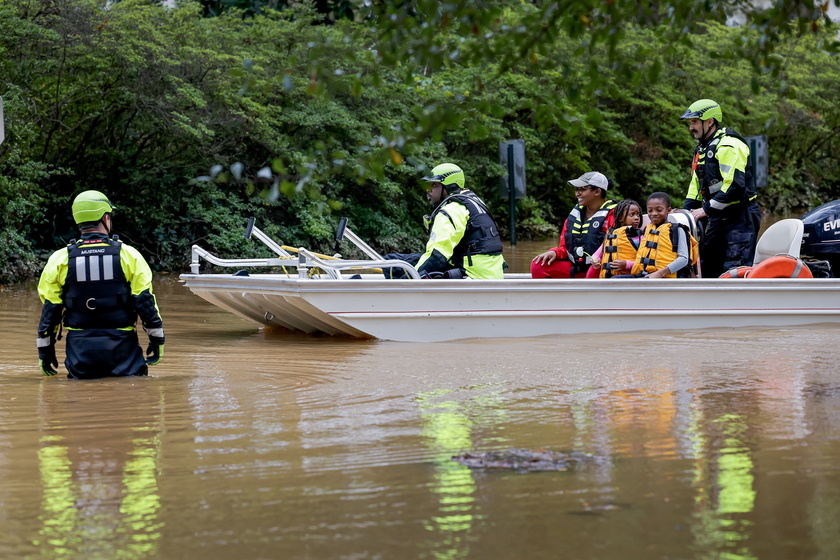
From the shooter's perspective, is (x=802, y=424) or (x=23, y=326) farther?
(x=23, y=326)

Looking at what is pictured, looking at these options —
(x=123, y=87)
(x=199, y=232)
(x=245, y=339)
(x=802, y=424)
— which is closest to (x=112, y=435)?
(x=802, y=424)

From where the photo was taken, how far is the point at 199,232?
2089cm

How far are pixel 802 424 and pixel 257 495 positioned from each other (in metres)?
3.24

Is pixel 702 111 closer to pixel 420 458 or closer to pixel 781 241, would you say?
pixel 781 241

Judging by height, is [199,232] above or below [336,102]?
below

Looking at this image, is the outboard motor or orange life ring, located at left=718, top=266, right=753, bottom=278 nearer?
orange life ring, located at left=718, top=266, right=753, bottom=278

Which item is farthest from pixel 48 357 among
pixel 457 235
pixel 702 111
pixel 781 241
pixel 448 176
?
pixel 781 241

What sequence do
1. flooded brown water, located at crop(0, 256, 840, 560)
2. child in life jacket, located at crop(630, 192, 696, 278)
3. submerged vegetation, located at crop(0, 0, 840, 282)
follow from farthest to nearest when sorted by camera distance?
1. submerged vegetation, located at crop(0, 0, 840, 282)
2. child in life jacket, located at crop(630, 192, 696, 278)
3. flooded brown water, located at crop(0, 256, 840, 560)

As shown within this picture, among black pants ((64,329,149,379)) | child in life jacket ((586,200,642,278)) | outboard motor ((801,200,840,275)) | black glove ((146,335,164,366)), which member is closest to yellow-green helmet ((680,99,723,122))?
child in life jacket ((586,200,642,278))

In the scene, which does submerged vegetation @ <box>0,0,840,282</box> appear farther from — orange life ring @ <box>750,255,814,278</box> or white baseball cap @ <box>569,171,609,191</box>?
orange life ring @ <box>750,255,814,278</box>

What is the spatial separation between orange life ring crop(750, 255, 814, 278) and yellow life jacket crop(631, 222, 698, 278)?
0.81 m

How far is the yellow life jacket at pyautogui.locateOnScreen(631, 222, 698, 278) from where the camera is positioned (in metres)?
11.7

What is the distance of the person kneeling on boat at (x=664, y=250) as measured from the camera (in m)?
11.6

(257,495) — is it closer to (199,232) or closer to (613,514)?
(613,514)
